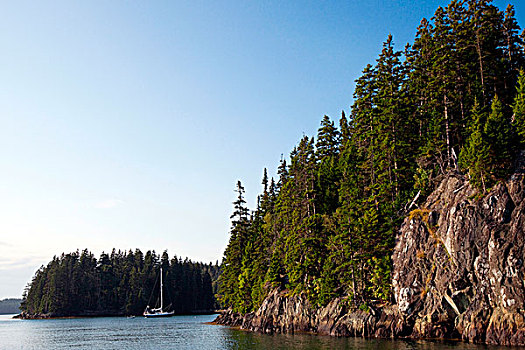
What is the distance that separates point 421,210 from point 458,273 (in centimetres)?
912

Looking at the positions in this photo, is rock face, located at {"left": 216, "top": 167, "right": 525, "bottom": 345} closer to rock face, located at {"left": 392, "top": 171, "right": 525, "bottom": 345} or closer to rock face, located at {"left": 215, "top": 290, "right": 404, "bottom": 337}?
rock face, located at {"left": 392, "top": 171, "right": 525, "bottom": 345}

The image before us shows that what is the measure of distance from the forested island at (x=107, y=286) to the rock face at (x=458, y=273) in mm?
115486

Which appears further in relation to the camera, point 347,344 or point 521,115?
Result: point 347,344

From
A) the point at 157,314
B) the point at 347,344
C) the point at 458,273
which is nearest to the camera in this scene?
the point at 458,273

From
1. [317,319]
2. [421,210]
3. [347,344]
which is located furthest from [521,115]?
[317,319]

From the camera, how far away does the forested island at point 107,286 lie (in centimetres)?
15375

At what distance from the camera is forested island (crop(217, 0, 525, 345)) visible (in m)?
39.8

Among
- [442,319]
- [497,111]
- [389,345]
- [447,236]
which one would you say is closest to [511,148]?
[497,111]

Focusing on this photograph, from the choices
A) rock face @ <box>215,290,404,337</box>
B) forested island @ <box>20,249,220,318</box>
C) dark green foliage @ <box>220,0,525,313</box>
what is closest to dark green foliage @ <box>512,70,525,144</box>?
dark green foliage @ <box>220,0,525,313</box>

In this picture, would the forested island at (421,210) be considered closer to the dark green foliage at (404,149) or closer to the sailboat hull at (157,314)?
the dark green foliage at (404,149)

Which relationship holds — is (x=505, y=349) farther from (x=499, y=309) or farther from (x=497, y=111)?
(x=497, y=111)

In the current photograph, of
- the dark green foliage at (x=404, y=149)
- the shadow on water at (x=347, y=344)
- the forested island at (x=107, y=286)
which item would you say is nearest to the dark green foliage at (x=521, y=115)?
the dark green foliage at (x=404, y=149)

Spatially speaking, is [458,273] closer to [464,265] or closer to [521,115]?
[464,265]

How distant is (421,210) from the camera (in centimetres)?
4872
